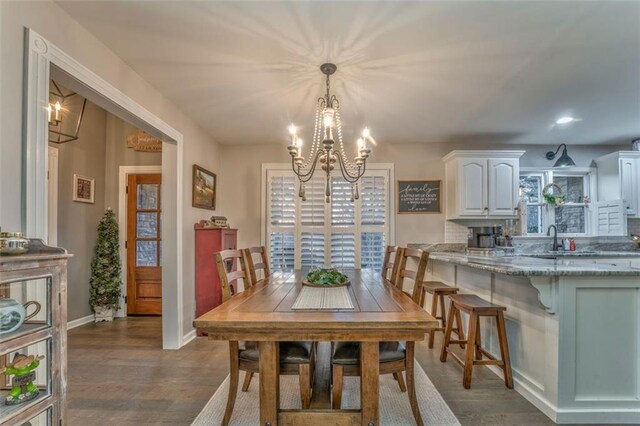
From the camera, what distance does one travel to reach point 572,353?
6.63ft

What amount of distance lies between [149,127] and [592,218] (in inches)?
224

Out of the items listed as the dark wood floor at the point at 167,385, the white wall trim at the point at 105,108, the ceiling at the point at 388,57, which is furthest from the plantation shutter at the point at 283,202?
the dark wood floor at the point at 167,385

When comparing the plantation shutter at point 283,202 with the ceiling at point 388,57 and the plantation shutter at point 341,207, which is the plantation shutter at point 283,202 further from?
the ceiling at point 388,57

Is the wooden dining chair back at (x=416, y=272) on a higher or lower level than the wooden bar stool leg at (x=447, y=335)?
higher

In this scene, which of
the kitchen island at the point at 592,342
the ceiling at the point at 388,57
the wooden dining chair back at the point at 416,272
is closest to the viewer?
the ceiling at the point at 388,57

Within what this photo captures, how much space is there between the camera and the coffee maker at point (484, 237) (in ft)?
12.6

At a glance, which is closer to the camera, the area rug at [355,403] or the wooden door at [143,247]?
the area rug at [355,403]

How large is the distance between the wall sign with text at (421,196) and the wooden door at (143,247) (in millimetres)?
3487

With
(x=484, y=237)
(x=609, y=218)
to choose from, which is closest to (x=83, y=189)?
(x=484, y=237)

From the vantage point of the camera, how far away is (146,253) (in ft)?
14.5

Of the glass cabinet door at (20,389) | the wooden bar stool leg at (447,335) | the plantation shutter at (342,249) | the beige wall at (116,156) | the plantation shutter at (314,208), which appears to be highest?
the beige wall at (116,156)

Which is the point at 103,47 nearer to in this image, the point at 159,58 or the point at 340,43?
the point at 159,58

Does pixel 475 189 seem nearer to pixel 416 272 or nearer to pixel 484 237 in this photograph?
pixel 484 237

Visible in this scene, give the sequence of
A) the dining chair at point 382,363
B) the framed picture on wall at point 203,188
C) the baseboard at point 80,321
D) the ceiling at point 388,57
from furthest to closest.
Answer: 1. the baseboard at point 80,321
2. the framed picture on wall at point 203,188
3. the ceiling at point 388,57
4. the dining chair at point 382,363
